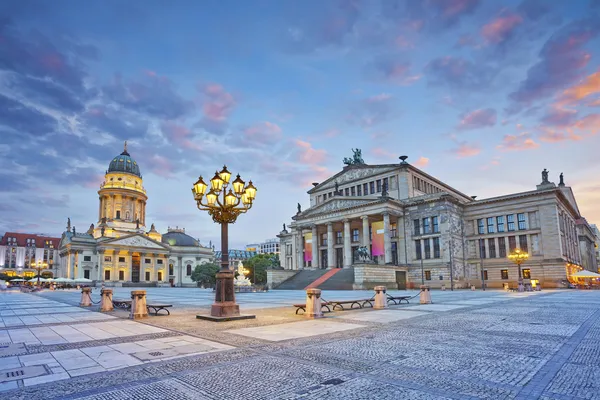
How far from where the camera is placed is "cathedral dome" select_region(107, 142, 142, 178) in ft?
375

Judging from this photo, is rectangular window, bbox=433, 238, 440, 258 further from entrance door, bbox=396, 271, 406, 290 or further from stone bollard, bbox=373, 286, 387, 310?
stone bollard, bbox=373, 286, 387, 310

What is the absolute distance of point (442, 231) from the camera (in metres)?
55.8

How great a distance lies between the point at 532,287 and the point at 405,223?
2150 centimetres

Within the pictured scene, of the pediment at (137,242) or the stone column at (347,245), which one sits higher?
the pediment at (137,242)

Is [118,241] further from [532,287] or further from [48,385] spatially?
[48,385]

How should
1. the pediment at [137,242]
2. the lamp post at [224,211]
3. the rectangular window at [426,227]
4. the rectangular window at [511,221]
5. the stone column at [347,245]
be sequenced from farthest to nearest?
1. the pediment at [137,242]
2. the stone column at [347,245]
3. the rectangular window at [426,227]
4. the rectangular window at [511,221]
5. the lamp post at [224,211]

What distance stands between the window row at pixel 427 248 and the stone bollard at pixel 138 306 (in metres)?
44.9

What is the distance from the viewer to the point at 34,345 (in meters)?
10.5

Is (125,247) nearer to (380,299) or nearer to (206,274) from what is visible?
(206,274)

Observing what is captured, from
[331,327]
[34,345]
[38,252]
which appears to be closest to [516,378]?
[331,327]

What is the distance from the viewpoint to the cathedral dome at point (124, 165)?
4498 inches

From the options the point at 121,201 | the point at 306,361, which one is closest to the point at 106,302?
the point at 306,361

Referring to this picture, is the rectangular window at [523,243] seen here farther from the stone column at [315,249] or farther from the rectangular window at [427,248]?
the stone column at [315,249]

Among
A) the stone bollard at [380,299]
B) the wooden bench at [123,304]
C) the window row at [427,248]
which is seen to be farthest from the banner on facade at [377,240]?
the wooden bench at [123,304]
